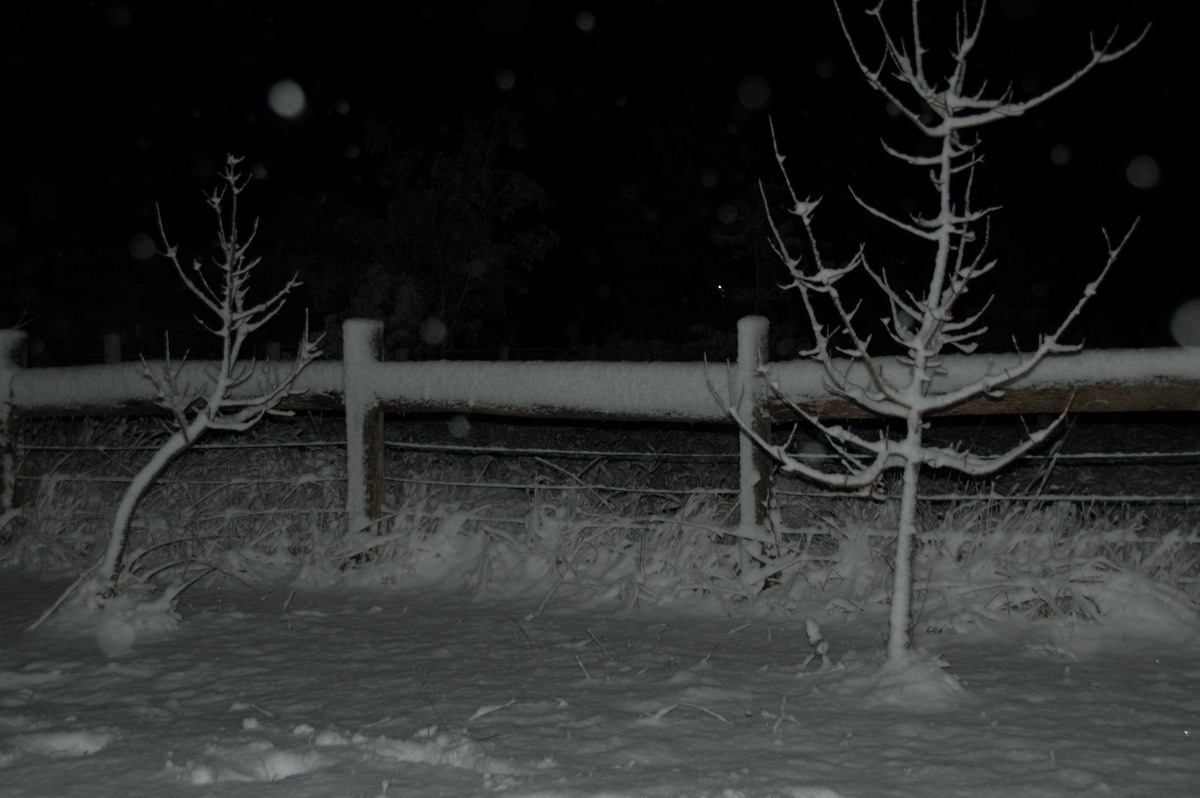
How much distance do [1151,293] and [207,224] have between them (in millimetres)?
25333

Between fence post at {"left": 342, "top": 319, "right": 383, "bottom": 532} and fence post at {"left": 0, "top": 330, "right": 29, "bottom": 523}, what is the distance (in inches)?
78.0

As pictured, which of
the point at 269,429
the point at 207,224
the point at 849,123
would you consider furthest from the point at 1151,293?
the point at 207,224

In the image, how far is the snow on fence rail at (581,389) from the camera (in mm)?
3391

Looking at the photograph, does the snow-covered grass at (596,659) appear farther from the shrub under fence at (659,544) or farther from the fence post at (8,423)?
the fence post at (8,423)

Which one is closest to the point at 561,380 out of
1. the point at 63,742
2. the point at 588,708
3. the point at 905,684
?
the point at 588,708

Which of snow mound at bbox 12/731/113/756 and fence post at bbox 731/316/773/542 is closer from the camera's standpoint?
snow mound at bbox 12/731/113/756

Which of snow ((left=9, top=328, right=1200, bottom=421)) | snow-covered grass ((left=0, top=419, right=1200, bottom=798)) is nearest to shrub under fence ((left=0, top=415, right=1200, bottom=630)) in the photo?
snow-covered grass ((left=0, top=419, right=1200, bottom=798))

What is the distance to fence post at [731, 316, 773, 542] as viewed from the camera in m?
3.81

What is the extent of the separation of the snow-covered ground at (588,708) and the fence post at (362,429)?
2.70 feet

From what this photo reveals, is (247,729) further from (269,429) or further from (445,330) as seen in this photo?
(445,330)

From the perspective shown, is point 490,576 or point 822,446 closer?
point 490,576

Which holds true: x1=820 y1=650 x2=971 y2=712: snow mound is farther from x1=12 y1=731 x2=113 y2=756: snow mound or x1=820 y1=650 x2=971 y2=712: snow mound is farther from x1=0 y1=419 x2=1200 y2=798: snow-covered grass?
x1=12 y1=731 x2=113 y2=756: snow mound

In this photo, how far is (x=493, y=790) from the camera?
204 centimetres

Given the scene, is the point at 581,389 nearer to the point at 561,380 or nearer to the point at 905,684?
the point at 561,380
